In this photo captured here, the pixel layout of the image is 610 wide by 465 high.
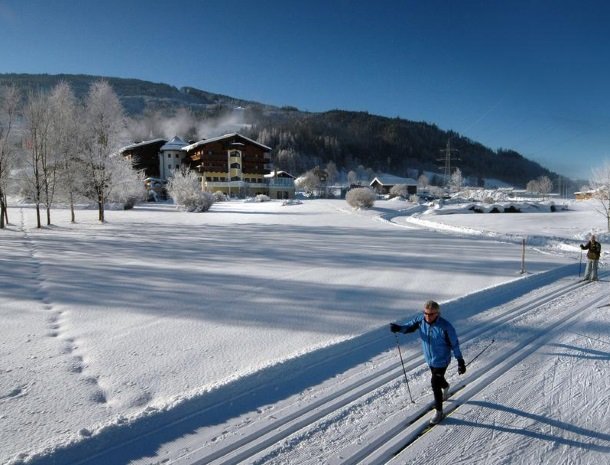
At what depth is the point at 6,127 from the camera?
24500 millimetres

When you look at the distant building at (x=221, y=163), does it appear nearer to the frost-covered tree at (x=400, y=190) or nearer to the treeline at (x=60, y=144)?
the frost-covered tree at (x=400, y=190)

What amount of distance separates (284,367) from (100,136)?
92.4 ft

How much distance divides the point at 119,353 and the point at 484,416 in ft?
17.6

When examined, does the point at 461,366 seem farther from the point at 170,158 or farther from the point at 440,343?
the point at 170,158

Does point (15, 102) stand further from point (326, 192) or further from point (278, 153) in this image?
point (278, 153)

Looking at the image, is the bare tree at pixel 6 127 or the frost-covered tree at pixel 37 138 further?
the frost-covered tree at pixel 37 138

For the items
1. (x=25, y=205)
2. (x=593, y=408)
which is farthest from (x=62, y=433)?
(x=25, y=205)

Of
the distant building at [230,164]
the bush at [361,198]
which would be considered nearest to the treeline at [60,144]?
the bush at [361,198]

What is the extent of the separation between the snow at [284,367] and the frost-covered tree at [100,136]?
17266 millimetres

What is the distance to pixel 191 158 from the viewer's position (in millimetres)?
76500

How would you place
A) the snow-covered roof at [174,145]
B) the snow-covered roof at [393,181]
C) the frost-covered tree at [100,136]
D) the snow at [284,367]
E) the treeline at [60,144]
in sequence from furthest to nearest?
the snow-covered roof at [393,181], the snow-covered roof at [174,145], the frost-covered tree at [100,136], the treeline at [60,144], the snow at [284,367]

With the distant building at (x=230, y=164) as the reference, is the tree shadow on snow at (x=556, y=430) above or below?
below

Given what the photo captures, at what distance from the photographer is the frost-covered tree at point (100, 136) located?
91.5 ft

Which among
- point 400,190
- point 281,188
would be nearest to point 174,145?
point 281,188
